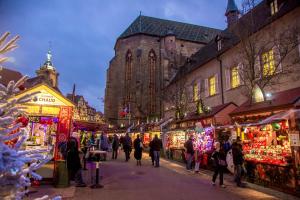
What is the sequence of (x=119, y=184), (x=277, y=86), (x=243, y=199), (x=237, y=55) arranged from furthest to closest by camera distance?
1. (x=237, y=55)
2. (x=277, y=86)
3. (x=119, y=184)
4. (x=243, y=199)

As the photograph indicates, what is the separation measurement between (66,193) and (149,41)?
4214 cm

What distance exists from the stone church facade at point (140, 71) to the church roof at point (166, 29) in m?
0.21

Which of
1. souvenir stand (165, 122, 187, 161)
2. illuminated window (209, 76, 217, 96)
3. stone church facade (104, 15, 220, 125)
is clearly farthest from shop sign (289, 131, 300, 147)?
stone church facade (104, 15, 220, 125)

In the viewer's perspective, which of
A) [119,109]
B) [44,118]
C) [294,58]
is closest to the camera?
[44,118]

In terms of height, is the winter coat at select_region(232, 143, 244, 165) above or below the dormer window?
below

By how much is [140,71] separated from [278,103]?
3418 cm

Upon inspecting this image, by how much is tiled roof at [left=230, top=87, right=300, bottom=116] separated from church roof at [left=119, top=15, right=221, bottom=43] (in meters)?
34.4

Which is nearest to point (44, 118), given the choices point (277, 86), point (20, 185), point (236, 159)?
point (236, 159)

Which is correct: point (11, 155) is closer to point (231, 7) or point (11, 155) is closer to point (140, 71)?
point (231, 7)

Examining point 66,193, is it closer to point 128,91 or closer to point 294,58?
point 294,58

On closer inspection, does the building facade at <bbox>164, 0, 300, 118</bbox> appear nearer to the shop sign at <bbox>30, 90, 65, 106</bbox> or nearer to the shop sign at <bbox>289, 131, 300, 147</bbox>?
the shop sign at <bbox>289, 131, 300, 147</bbox>

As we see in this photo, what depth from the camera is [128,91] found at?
47.0 meters

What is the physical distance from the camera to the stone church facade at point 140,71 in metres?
45.5

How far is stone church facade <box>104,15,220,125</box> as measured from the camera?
45.5 m
